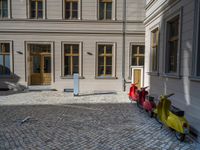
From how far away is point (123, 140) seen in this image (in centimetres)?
382

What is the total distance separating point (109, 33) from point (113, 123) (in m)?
6.88

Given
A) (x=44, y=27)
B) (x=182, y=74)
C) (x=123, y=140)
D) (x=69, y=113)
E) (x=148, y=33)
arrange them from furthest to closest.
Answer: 1. (x=44, y=27)
2. (x=148, y=33)
3. (x=69, y=113)
4. (x=182, y=74)
5. (x=123, y=140)

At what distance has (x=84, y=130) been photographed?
4395 millimetres

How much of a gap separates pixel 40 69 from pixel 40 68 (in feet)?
0.21

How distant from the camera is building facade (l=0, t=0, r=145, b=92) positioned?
10492 mm

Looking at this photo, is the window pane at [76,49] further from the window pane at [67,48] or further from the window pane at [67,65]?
the window pane at [67,65]

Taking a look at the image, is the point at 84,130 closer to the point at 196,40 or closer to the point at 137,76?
the point at 196,40

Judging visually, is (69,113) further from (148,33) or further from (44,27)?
(44,27)

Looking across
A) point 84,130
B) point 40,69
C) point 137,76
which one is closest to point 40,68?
point 40,69

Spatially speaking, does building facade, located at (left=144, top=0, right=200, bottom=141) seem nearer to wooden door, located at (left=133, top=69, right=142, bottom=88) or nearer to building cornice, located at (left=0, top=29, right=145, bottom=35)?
wooden door, located at (left=133, top=69, right=142, bottom=88)

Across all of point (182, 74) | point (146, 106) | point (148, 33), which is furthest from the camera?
point (148, 33)

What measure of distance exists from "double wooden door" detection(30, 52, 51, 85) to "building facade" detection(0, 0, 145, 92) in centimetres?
25

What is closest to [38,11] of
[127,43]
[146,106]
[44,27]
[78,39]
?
[44,27]

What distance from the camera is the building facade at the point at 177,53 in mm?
4227
